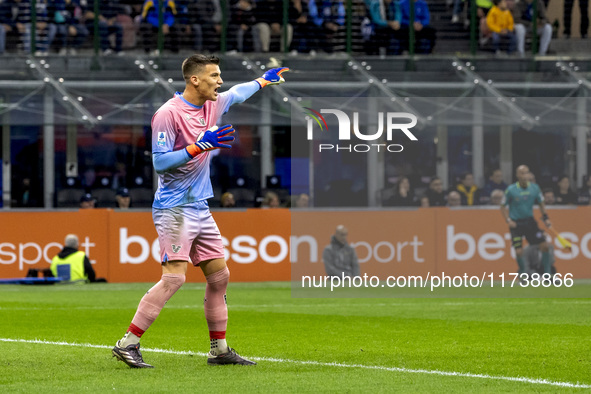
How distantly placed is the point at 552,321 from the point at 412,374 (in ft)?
16.5

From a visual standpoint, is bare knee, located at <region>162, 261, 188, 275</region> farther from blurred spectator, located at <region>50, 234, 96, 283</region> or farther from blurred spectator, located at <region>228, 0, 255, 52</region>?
blurred spectator, located at <region>228, 0, 255, 52</region>

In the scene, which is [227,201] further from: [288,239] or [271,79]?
[271,79]

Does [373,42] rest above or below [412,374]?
above

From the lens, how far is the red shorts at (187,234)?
812cm

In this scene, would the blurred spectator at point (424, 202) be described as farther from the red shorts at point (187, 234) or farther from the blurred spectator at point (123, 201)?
the red shorts at point (187, 234)

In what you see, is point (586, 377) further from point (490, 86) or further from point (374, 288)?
point (490, 86)

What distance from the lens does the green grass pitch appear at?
24.5 feet

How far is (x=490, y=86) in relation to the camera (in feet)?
88.6

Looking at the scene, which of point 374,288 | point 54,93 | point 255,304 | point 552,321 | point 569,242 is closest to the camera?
point 552,321

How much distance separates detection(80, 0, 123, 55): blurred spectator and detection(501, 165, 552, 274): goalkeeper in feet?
36.1

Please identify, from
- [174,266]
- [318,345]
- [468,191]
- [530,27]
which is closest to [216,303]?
[174,266]

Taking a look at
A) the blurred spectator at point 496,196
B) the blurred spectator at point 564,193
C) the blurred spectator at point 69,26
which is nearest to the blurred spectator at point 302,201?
the blurred spectator at point 496,196

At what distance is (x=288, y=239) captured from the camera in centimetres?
2191

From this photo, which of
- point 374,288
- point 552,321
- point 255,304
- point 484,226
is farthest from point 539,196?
point 552,321
